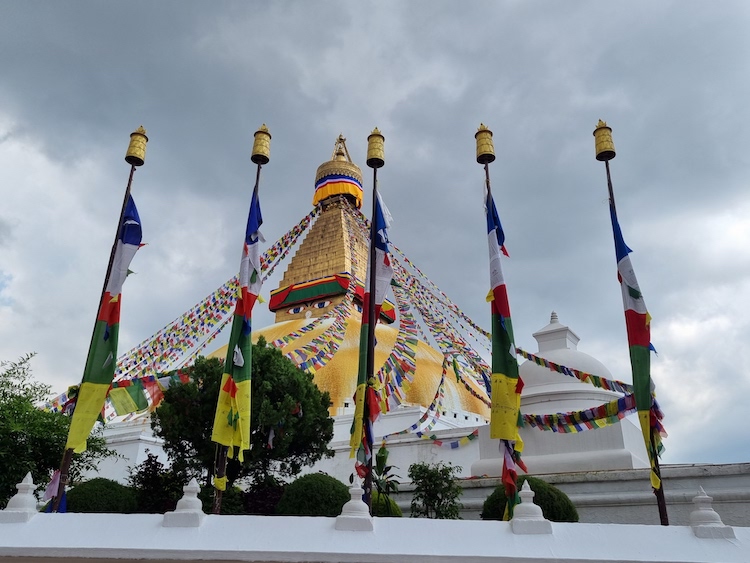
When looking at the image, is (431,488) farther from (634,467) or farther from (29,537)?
(29,537)

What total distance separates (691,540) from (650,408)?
2.52 m

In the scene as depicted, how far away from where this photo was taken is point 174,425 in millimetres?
12102

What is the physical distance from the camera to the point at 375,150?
37.5ft

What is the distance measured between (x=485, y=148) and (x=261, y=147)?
4.02m

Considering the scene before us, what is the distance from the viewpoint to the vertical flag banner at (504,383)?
846 centimetres

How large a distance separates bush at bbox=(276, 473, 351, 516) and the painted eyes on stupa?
2200 cm

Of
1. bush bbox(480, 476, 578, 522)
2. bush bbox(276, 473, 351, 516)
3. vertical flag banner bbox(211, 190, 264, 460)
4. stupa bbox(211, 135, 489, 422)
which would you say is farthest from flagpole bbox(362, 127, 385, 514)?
stupa bbox(211, 135, 489, 422)

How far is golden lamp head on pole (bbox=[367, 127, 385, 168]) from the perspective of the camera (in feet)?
37.3

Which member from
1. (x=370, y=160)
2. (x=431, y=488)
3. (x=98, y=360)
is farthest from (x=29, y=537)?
(x=370, y=160)

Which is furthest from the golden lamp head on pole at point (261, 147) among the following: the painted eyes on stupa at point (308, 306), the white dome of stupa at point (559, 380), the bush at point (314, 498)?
the painted eyes on stupa at point (308, 306)

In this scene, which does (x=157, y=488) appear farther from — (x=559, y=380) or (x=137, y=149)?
(x=559, y=380)

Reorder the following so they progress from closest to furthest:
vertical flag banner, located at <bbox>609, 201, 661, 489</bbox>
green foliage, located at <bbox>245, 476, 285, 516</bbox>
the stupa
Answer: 1. vertical flag banner, located at <bbox>609, 201, 661, 489</bbox>
2. green foliage, located at <bbox>245, 476, 285, 516</bbox>
3. the stupa

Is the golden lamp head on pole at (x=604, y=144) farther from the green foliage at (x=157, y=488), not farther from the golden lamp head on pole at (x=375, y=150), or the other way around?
the green foliage at (x=157, y=488)

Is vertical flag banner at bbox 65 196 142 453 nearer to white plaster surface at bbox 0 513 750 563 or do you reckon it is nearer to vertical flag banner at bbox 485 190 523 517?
white plaster surface at bbox 0 513 750 563
